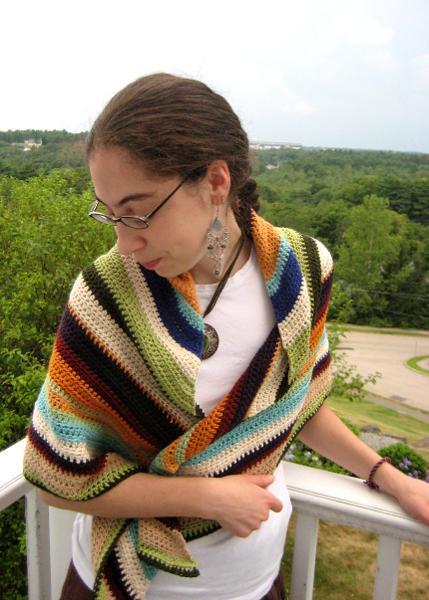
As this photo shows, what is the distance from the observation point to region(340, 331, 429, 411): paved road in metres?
18.4

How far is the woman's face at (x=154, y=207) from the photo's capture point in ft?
3.00

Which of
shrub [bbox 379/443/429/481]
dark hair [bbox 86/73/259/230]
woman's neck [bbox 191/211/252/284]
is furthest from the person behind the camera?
shrub [bbox 379/443/429/481]

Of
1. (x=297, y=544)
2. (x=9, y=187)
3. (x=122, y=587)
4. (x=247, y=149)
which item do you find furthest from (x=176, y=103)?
(x=9, y=187)

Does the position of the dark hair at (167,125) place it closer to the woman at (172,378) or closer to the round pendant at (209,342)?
the woman at (172,378)

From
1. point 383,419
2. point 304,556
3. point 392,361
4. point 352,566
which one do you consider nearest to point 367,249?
point 392,361

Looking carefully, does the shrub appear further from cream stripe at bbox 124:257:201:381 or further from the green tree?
the green tree

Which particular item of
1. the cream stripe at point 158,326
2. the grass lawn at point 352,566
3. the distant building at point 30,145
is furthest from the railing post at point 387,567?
the distant building at point 30,145

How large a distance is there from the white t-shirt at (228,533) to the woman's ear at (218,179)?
0.60 feet

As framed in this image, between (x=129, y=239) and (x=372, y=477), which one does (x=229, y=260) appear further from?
(x=372, y=477)

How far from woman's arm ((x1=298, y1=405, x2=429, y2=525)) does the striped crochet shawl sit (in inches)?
7.3

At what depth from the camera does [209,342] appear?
1.06 meters

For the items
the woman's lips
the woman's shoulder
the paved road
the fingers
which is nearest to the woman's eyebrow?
the woman's lips

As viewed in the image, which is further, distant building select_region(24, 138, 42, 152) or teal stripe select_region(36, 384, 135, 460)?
distant building select_region(24, 138, 42, 152)

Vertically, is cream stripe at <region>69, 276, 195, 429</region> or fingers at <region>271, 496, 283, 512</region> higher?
cream stripe at <region>69, 276, 195, 429</region>
